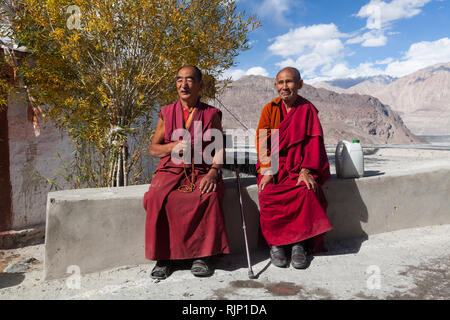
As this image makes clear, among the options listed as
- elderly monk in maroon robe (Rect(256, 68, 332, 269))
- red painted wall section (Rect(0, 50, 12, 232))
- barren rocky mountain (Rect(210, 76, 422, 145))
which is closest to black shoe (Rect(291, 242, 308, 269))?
elderly monk in maroon robe (Rect(256, 68, 332, 269))

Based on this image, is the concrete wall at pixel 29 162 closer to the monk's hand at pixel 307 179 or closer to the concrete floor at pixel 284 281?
the concrete floor at pixel 284 281

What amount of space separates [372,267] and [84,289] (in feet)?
7.88

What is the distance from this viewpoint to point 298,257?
3.02m

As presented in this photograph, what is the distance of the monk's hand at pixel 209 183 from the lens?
2936 millimetres

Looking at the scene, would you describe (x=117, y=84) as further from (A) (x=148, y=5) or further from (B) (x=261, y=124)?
(B) (x=261, y=124)

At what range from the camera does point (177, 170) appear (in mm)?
3084

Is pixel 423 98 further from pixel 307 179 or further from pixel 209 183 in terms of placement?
pixel 209 183

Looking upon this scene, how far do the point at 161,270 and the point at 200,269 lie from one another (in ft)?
1.06

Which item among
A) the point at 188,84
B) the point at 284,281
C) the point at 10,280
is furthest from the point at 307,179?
the point at 10,280

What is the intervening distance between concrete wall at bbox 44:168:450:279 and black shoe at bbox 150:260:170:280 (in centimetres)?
29

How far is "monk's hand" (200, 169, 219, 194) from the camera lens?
2936mm

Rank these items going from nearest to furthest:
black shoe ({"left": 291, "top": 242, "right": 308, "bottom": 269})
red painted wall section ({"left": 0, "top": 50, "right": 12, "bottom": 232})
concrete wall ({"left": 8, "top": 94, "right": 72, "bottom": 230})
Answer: black shoe ({"left": 291, "top": 242, "right": 308, "bottom": 269}), red painted wall section ({"left": 0, "top": 50, "right": 12, "bottom": 232}), concrete wall ({"left": 8, "top": 94, "right": 72, "bottom": 230})

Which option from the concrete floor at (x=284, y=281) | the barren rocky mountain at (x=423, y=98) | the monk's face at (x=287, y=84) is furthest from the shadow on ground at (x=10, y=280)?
the barren rocky mountain at (x=423, y=98)

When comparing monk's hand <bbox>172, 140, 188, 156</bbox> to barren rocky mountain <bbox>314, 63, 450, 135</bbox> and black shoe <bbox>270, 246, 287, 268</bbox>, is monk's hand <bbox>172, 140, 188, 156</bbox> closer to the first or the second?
black shoe <bbox>270, 246, 287, 268</bbox>
